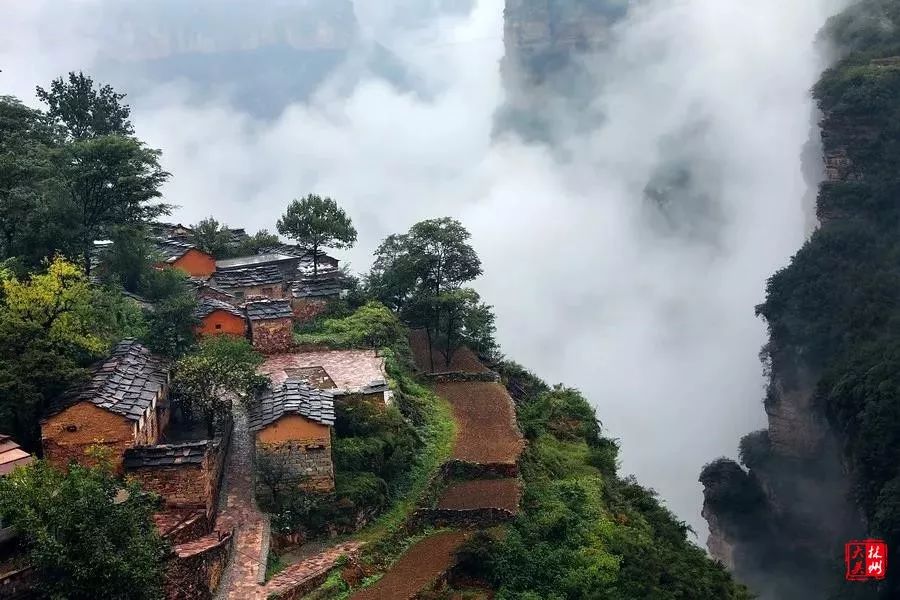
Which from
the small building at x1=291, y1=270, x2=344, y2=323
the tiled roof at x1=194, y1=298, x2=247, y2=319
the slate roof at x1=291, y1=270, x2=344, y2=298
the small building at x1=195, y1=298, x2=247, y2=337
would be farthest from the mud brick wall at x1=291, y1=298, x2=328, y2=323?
the small building at x1=195, y1=298, x2=247, y2=337

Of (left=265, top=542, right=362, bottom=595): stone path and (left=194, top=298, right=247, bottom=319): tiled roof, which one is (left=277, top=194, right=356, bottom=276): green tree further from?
(left=265, top=542, right=362, bottom=595): stone path

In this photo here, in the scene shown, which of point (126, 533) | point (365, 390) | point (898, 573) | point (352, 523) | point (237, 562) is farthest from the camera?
point (898, 573)

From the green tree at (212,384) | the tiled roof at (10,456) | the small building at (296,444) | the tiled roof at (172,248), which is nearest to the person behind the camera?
the tiled roof at (10,456)

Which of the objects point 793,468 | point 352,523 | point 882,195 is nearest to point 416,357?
point 352,523

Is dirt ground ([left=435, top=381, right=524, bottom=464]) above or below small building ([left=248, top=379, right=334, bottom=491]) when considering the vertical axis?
above

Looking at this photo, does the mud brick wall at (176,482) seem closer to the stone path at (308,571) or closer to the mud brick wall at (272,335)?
the stone path at (308,571)

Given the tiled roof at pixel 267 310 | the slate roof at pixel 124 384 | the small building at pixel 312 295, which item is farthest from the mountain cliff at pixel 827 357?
the slate roof at pixel 124 384

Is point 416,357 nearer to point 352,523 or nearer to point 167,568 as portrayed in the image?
point 352,523
